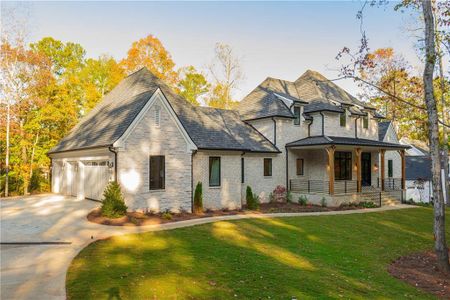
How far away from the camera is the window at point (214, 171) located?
2047cm

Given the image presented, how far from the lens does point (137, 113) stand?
1688cm

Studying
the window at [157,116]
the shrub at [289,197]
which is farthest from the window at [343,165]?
the window at [157,116]

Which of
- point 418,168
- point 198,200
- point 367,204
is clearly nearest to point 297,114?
point 367,204

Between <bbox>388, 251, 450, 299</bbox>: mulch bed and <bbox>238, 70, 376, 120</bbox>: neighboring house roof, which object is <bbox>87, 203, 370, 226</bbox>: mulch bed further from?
<bbox>388, 251, 450, 299</bbox>: mulch bed

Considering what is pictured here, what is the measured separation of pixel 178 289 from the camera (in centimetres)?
723

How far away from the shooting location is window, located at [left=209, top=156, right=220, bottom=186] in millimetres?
20469

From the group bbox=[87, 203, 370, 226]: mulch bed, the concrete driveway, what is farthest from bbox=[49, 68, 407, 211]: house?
the concrete driveway

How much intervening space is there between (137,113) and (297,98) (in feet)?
52.7

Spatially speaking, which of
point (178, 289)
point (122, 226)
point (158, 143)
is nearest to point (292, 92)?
point (158, 143)

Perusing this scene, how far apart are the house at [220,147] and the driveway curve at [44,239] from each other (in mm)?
2603

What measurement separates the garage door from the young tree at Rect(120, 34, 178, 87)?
17.6 m

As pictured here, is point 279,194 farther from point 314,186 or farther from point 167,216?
point 167,216

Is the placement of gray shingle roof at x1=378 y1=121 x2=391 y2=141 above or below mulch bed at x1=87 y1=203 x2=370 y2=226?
above

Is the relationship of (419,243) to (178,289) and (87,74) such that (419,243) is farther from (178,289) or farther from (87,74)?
(87,74)
